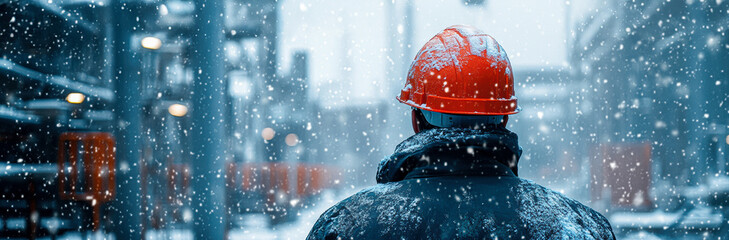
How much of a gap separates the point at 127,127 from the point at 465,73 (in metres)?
5.81

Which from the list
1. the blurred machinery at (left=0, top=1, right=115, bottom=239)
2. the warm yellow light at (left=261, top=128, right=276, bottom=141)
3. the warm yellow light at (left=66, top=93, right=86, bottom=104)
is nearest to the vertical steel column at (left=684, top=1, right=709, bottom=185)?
the warm yellow light at (left=261, top=128, right=276, bottom=141)

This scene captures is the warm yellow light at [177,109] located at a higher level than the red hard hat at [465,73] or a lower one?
higher

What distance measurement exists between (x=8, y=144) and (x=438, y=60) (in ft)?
27.8

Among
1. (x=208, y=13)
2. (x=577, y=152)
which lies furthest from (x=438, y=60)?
(x=577, y=152)

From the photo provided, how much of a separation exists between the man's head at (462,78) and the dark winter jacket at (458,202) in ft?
0.79

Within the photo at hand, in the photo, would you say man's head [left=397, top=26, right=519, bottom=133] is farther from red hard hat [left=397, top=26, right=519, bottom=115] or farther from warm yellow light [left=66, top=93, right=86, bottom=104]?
warm yellow light [left=66, top=93, right=86, bottom=104]

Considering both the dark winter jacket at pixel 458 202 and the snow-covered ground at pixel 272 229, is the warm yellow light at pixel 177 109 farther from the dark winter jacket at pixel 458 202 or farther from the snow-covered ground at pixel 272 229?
the dark winter jacket at pixel 458 202

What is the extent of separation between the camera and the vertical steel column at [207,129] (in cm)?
567

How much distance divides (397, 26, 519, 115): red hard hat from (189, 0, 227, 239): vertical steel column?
458cm

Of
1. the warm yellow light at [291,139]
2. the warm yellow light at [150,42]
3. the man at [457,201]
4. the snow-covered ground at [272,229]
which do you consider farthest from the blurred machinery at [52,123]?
the man at [457,201]

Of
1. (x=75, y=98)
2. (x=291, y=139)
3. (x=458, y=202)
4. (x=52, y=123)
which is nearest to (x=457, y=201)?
(x=458, y=202)

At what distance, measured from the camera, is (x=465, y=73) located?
59.6 inches

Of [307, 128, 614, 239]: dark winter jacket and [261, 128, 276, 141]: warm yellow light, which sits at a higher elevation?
[261, 128, 276, 141]: warm yellow light

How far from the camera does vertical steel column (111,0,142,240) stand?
6.06m
